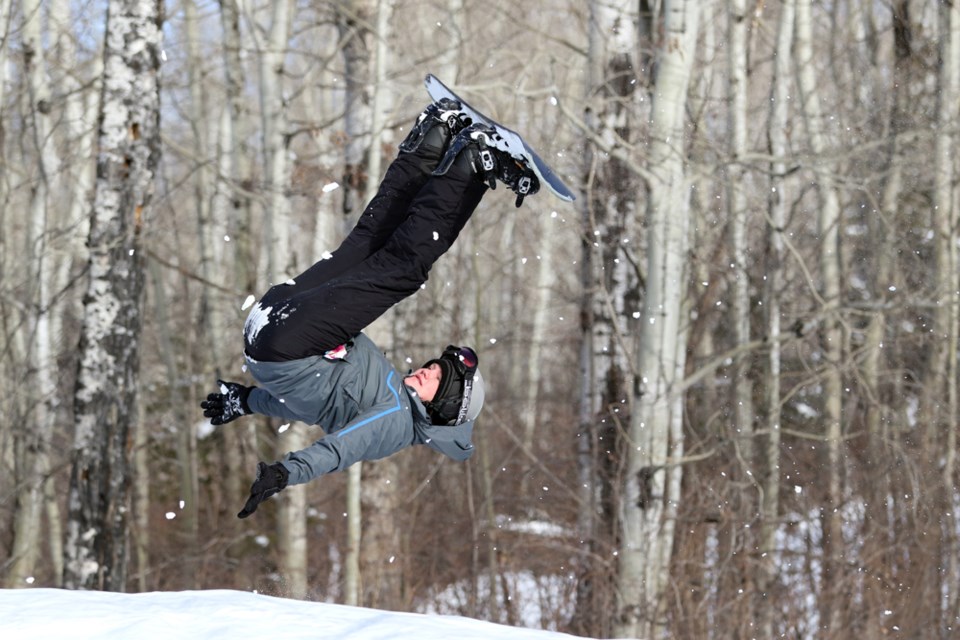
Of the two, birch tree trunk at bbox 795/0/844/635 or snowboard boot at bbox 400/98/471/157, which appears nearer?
snowboard boot at bbox 400/98/471/157

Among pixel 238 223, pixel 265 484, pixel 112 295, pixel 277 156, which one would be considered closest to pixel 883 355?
pixel 277 156

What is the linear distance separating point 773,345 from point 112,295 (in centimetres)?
534

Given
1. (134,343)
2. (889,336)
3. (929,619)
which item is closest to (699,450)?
(929,619)

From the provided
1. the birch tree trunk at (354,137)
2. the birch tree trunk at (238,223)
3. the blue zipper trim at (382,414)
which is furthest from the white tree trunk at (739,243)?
the blue zipper trim at (382,414)

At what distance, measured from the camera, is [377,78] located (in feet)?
27.0

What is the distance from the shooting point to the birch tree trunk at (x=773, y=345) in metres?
8.50

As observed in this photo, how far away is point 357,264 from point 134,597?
171 centimetres

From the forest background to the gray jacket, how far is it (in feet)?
6.90

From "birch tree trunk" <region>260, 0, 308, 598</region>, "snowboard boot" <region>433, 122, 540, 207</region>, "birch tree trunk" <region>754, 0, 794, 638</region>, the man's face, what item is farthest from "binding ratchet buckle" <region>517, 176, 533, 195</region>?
"birch tree trunk" <region>260, 0, 308, 598</region>

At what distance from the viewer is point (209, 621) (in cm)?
413

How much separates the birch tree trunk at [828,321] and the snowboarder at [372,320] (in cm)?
465

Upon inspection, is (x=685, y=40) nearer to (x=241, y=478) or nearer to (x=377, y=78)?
(x=377, y=78)

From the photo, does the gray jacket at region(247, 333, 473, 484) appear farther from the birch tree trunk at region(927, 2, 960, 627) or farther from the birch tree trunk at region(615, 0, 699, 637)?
the birch tree trunk at region(927, 2, 960, 627)

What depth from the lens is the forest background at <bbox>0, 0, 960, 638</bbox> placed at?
7.06m
